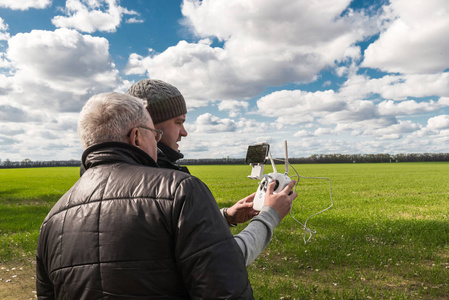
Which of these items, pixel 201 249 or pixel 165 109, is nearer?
pixel 201 249

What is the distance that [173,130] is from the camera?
3408mm

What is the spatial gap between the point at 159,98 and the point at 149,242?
1898 mm

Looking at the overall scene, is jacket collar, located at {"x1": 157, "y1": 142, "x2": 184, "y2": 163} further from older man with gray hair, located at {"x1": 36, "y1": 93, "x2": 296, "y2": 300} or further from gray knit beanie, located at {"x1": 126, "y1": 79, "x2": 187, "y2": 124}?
older man with gray hair, located at {"x1": 36, "y1": 93, "x2": 296, "y2": 300}

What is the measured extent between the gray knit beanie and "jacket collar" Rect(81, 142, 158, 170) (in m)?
1.37

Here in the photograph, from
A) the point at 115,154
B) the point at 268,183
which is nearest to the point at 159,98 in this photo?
the point at 268,183

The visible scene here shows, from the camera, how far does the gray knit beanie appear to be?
3.28 metres

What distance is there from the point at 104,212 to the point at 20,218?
608 inches

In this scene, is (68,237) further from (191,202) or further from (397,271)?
(397,271)

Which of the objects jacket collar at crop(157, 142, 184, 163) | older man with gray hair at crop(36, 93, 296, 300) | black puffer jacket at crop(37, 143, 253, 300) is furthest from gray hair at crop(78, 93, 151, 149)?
jacket collar at crop(157, 142, 184, 163)

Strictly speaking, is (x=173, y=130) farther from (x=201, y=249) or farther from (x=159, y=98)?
(x=201, y=249)

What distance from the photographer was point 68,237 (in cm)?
180

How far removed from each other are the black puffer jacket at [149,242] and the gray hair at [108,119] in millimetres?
226

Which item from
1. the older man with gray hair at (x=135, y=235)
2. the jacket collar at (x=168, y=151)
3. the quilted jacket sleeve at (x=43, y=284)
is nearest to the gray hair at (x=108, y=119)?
the older man with gray hair at (x=135, y=235)

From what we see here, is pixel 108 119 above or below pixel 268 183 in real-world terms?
above
